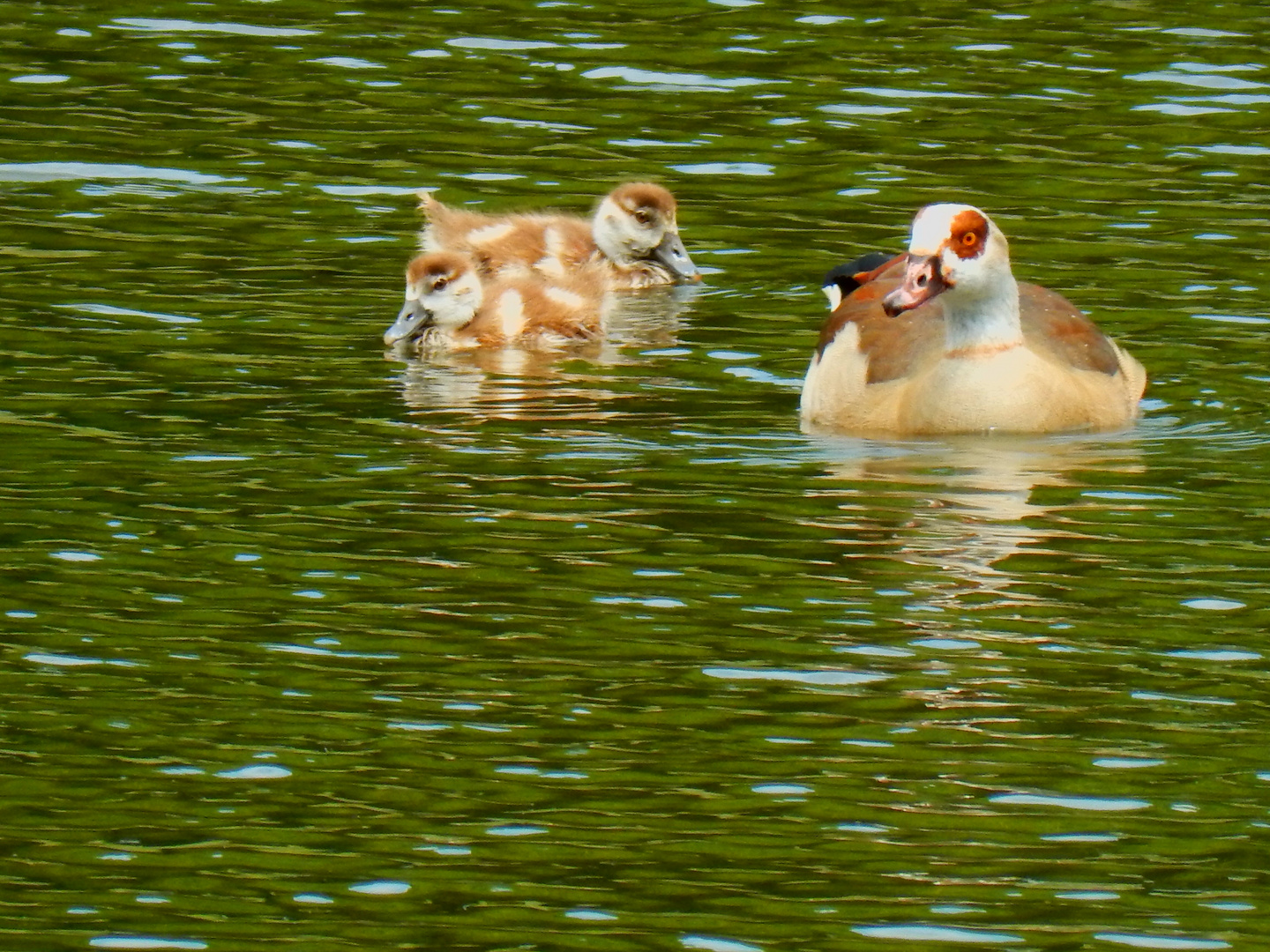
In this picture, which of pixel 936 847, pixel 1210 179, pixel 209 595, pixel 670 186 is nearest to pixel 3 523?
pixel 209 595

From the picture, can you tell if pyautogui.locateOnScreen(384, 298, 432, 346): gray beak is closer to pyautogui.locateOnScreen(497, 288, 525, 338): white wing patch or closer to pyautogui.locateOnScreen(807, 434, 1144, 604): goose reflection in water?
pyautogui.locateOnScreen(497, 288, 525, 338): white wing patch

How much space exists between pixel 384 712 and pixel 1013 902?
6.06ft

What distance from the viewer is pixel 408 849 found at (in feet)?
20.9

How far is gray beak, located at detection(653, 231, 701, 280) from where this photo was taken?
45.7ft

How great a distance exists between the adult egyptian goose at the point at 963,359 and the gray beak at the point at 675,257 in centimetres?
272

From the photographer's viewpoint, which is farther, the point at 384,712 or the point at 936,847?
the point at 384,712

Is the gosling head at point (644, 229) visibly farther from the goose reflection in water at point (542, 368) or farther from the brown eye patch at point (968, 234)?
the brown eye patch at point (968, 234)

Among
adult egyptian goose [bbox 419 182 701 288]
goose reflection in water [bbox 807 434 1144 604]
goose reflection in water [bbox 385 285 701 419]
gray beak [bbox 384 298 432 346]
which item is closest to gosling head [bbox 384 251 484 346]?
gray beak [bbox 384 298 432 346]

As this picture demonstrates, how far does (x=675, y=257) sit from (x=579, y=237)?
556 millimetres

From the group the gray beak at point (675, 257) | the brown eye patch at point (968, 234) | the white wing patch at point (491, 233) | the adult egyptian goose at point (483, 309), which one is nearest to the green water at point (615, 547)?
the gray beak at point (675, 257)

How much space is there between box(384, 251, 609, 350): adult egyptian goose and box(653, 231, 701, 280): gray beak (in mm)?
537

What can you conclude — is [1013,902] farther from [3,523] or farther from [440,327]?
[440,327]

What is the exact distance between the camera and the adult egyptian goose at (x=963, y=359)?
1060cm

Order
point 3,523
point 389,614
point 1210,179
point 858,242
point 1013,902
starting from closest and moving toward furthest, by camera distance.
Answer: point 1013,902
point 389,614
point 3,523
point 858,242
point 1210,179
